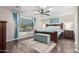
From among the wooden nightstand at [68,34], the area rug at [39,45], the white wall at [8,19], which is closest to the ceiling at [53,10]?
the white wall at [8,19]

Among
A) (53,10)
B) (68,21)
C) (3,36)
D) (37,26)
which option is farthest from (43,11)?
(3,36)

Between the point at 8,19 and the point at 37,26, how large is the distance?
1.90ft

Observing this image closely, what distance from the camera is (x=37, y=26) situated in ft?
6.03

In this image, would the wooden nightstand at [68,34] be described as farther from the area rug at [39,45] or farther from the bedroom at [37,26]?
the area rug at [39,45]

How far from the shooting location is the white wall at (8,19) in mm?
1686

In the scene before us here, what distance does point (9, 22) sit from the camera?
173 centimetres

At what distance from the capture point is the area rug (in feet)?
5.71

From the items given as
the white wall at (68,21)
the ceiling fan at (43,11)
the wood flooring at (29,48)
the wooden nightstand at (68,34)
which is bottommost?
the wood flooring at (29,48)

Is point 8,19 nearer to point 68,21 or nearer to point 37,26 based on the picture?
point 37,26

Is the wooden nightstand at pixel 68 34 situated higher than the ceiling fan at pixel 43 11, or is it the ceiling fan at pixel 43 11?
the ceiling fan at pixel 43 11

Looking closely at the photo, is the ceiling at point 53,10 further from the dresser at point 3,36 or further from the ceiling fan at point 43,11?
the dresser at point 3,36

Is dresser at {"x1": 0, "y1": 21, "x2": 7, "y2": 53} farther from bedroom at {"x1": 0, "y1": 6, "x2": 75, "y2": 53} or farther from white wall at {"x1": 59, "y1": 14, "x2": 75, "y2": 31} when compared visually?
white wall at {"x1": 59, "y1": 14, "x2": 75, "y2": 31}

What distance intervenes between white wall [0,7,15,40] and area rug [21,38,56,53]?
30 centimetres
